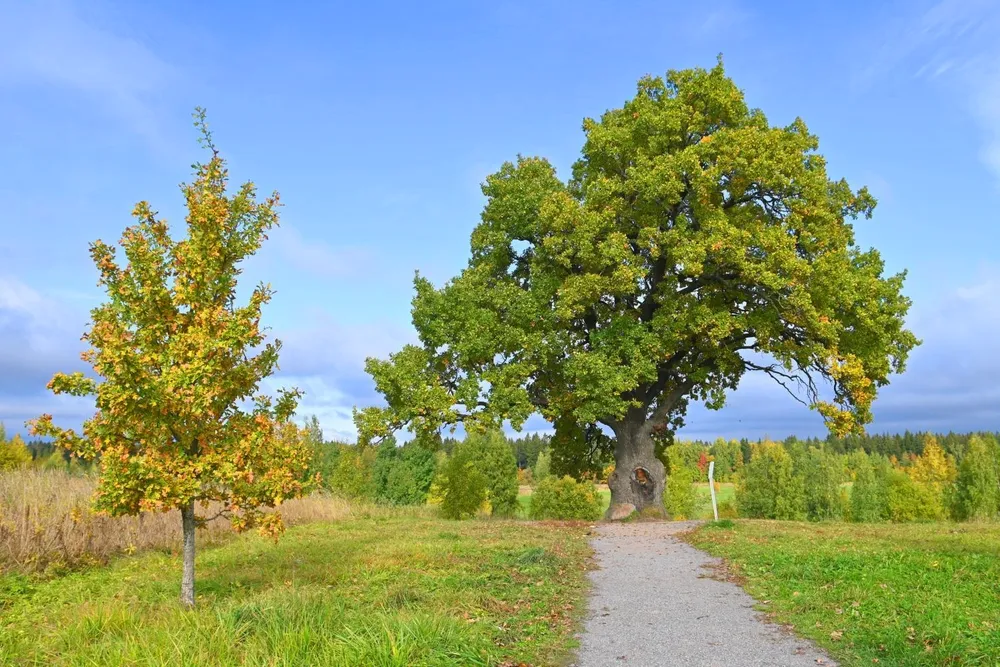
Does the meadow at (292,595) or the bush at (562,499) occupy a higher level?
the meadow at (292,595)

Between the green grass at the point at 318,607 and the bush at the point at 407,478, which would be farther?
the bush at the point at 407,478

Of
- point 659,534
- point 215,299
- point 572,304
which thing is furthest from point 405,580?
point 572,304

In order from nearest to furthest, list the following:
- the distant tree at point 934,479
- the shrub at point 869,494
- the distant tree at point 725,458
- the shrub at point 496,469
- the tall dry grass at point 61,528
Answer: the tall dry grass at point 61,528 < the shrub at point 496,469 < the distant tree at point 934,479 < the shrub at point 869,494 < the distant tree at point 725,458

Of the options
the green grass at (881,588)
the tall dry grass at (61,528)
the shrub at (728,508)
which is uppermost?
the tall dry grass at (61,528)

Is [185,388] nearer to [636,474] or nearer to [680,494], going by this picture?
[636,474]

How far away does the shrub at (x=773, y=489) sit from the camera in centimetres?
5959

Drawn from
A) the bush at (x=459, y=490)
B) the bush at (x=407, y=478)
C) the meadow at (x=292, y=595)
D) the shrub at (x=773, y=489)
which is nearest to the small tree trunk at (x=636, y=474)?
the meadow at (x=292, y=595)

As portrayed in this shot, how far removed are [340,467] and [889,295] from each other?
39.5 m

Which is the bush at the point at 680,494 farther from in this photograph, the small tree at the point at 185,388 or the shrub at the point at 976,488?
the small tree at the point at 185,388

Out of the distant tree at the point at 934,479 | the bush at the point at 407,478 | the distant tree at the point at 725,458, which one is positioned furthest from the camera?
the distant tree at the point at 725,458

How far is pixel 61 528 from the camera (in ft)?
44.7

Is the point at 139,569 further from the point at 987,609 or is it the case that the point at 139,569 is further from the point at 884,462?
the point at 884,462

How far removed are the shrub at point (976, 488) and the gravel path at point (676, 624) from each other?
4960 cm

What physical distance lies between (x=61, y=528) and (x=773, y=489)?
193ft
